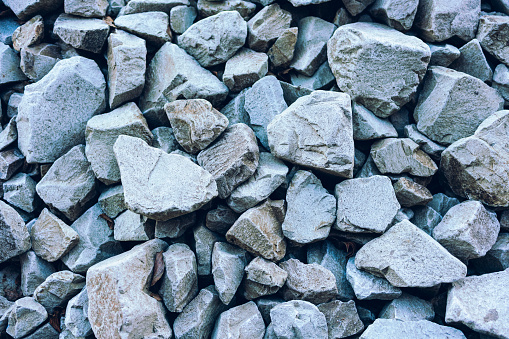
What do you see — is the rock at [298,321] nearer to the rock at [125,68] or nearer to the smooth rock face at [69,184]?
the smooth rock face at [69,184]

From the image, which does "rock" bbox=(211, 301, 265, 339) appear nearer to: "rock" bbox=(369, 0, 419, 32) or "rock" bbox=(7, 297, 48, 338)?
"rock" bbox=(7, 297, 48, 338)

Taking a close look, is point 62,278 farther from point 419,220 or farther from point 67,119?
point 419,220

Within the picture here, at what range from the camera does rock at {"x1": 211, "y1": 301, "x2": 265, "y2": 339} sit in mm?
1851

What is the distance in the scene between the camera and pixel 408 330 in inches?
70.3

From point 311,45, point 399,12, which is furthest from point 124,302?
point 399,12

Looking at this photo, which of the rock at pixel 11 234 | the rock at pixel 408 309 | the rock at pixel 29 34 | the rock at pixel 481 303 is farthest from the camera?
the rock at pixel 29 34

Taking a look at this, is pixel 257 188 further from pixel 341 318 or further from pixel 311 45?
pixel 311 45

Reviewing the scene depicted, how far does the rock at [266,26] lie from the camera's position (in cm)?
243

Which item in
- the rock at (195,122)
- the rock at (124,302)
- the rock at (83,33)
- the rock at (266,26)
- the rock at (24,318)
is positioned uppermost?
the rock at (266,26)

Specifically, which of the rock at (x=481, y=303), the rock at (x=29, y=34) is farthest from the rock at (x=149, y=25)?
the rock at (x=481, y=303)

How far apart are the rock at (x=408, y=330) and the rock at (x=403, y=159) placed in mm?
797

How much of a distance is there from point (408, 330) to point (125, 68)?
2112 mm

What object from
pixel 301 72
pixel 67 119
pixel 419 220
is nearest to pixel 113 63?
pixel 67 119

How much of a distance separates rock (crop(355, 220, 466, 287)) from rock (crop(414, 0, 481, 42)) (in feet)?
4.07
